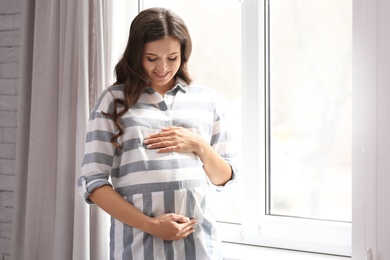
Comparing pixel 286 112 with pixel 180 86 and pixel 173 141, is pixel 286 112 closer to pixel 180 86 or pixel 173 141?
pixel 180 86

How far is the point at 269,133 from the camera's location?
240 cm

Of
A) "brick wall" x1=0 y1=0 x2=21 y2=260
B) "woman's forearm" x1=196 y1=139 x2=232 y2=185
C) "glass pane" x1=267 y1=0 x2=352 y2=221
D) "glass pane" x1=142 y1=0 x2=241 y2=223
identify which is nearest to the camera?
"woman's forearm" x1=196 y1=139 x2=232 y2=185

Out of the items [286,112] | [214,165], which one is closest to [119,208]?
[214,165]

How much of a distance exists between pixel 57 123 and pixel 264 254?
984mm

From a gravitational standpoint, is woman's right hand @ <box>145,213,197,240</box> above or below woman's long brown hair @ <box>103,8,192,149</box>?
Result: below

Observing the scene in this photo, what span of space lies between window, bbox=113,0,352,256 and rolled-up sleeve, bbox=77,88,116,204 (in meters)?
0.71

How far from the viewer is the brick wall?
2697mm

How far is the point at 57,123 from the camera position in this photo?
246cm

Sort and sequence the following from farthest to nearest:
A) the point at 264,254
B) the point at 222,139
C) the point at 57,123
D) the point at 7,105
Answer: the point at 7,105 → the point at 57,123 → the point at 264,254 → the point at 222,139

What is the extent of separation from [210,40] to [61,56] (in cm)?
61

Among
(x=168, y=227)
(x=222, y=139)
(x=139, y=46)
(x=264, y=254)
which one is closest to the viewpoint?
(x=168, y=227)

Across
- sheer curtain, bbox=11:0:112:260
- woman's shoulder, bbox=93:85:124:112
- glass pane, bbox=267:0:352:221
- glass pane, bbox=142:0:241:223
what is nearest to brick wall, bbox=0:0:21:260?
sheer curtain, bbox=11:0:112:260

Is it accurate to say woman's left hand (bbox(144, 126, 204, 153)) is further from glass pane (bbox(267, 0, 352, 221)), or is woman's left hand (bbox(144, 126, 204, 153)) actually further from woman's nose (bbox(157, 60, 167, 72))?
glass pane (bbox(267, 0, 352, 221))

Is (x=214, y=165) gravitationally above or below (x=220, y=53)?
below
